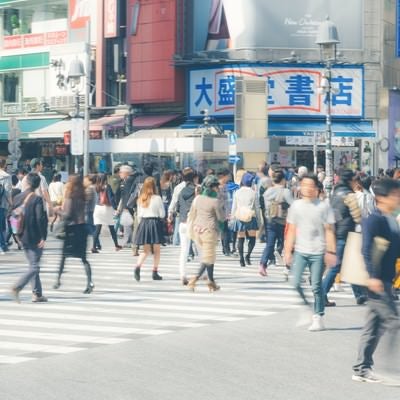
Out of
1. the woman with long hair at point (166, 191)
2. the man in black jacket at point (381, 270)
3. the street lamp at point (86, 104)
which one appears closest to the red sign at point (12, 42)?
the street lamp at point (86, 104)

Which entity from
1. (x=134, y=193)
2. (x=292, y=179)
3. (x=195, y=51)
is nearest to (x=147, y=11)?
(x=195, y=51)

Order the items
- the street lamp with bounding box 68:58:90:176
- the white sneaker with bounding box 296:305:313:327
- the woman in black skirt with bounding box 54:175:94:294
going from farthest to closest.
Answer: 1. the street lamp with bounding box 68:58:90:176
2. the woman in black skirt with bounding box 54:175:94:294
3. the white sneaker with bounding box 296:305:313:327

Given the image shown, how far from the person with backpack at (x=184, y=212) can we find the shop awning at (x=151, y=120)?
28.1 metres

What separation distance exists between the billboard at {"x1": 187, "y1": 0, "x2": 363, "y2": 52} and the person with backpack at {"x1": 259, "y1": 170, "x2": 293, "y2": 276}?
29.0 metres

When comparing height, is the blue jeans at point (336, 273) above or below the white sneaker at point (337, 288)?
above

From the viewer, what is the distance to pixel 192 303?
16.3m

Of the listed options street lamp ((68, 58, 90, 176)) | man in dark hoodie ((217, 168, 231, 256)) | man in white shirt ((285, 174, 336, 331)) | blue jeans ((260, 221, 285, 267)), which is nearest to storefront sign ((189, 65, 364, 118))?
street lamp ((68, 58, 90, 176))

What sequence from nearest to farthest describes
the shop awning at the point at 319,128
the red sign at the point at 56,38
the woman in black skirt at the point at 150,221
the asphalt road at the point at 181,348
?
the asphalt road at the point at 181,348, the woman in black skirt at the point at 150,221, the shop awning at the point at 319,128, the red sign at the point at 56,38

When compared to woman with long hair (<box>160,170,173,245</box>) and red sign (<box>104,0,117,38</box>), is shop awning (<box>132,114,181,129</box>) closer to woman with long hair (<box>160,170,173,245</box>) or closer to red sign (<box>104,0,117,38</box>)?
red sign (<box>104,0,117,38</box>)

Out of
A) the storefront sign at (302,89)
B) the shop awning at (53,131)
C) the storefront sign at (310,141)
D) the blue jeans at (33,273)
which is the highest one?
the storefront sign at (302,89)

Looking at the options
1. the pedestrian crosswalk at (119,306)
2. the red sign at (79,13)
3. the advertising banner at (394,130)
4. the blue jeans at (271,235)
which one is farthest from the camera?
the red sign at (79,13)

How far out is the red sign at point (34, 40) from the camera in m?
57.0

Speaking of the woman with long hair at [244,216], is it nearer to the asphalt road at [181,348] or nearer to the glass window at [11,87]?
the asphalt road at [181,348]

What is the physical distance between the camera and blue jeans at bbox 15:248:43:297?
52.2 feet
